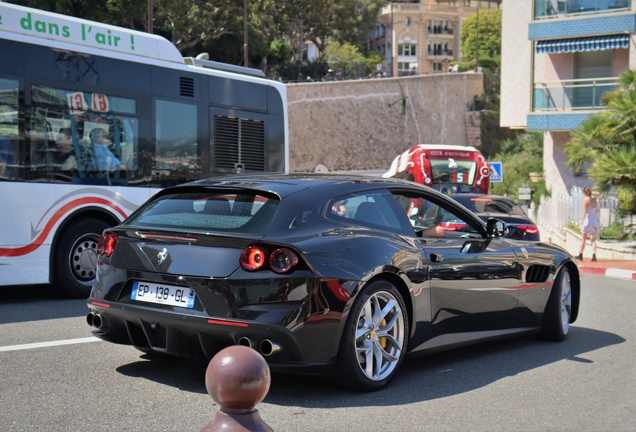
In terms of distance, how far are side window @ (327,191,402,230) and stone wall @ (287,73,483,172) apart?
58.2m

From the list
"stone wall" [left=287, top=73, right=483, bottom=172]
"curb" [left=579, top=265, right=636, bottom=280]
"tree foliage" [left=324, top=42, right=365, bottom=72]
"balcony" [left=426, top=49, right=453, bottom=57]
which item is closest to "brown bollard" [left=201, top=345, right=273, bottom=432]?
"curb" [left=579, top=265, right=636, bottom=280]

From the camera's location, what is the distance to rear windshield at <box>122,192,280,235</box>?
5531 mm

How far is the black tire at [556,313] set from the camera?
7922 mm

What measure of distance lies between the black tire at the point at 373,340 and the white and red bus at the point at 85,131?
5.43 m

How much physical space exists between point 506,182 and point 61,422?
44.0 m

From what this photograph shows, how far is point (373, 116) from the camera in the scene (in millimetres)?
65125

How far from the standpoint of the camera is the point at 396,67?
12975 cm

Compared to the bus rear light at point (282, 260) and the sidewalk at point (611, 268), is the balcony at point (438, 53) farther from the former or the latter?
the bus rear light at point (282, 260)

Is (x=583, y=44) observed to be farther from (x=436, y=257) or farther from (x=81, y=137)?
(x=436, y=257)

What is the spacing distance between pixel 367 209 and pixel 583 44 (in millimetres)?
30127

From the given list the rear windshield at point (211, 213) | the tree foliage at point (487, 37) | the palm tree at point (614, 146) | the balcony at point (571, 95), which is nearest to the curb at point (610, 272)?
the palm tree at point (614, 146)

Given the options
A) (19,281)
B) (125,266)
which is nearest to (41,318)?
(19,281)

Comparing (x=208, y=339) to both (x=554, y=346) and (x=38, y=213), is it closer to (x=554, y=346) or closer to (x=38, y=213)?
(x=554, y=346)

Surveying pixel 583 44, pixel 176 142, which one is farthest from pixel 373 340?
pixel 583 44
